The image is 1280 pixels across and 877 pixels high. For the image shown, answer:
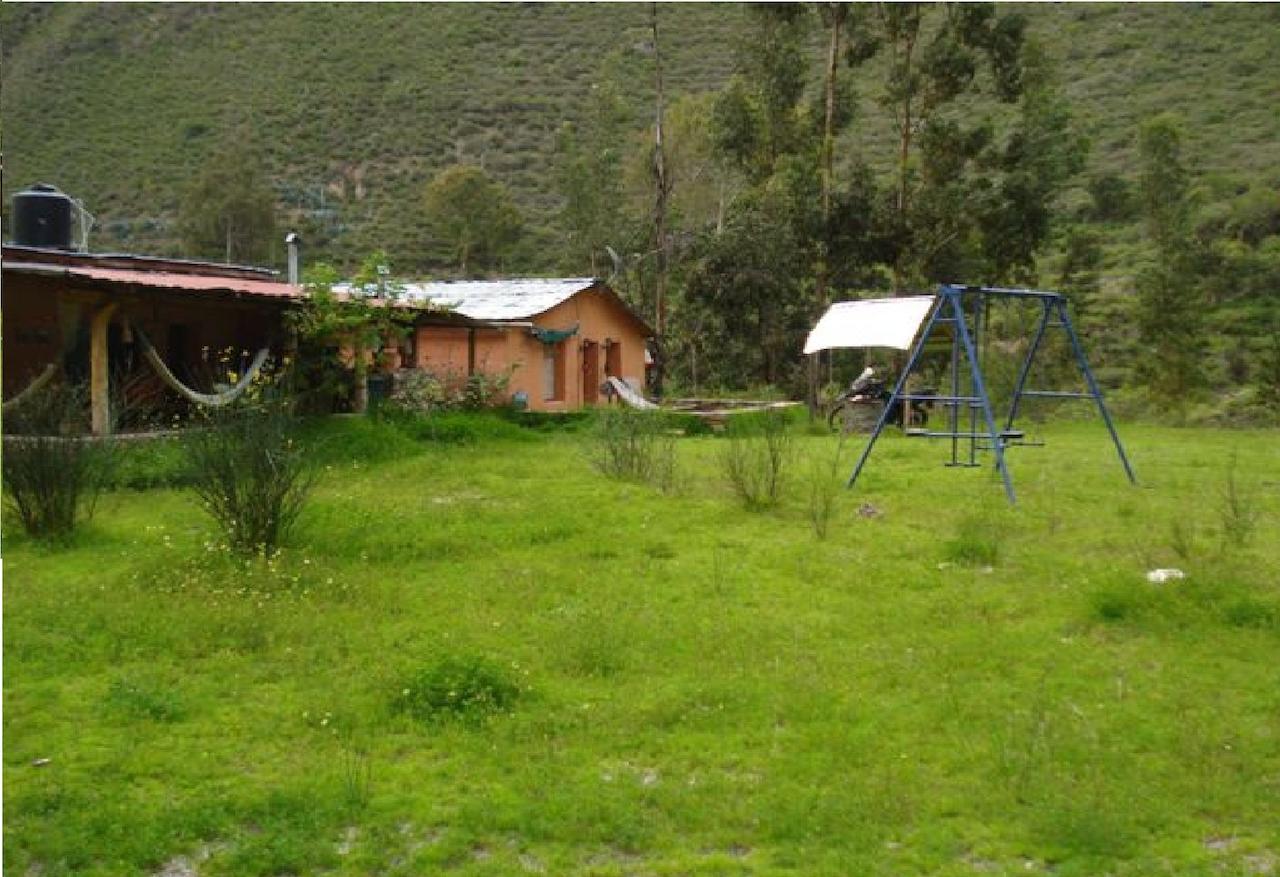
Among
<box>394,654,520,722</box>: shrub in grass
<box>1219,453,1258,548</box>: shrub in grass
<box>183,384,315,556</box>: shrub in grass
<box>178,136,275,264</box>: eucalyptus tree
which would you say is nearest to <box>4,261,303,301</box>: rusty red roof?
<box>183,384,315,556</box>: shrub in grass

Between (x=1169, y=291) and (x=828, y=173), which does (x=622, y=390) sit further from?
(x=1169, y=291)

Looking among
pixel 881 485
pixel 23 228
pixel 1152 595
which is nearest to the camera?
pixel 1152 595

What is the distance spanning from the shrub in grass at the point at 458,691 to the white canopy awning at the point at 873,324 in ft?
20.6

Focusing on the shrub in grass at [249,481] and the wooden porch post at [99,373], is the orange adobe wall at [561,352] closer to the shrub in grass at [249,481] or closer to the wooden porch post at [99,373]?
the wooden porch post at [99,373]

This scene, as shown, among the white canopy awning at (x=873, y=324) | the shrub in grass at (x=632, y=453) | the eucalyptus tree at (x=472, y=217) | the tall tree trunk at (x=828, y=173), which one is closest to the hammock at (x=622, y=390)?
the tall tree trunk at (x=828, y=173)

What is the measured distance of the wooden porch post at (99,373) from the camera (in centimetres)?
1326

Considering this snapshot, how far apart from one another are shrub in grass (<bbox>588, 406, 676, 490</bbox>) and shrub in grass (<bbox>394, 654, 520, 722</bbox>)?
5716mm

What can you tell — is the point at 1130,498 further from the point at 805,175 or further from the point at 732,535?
the point at 805,175

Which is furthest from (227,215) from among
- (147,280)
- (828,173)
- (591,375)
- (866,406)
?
(866,406)

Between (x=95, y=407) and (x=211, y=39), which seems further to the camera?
(x=211, y=39)

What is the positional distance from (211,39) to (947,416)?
1568 inches

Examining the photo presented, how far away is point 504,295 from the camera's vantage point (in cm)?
2272

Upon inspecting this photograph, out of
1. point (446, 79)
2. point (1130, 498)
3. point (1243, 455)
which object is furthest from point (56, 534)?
point (446, 79)

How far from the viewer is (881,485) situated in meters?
12.0
